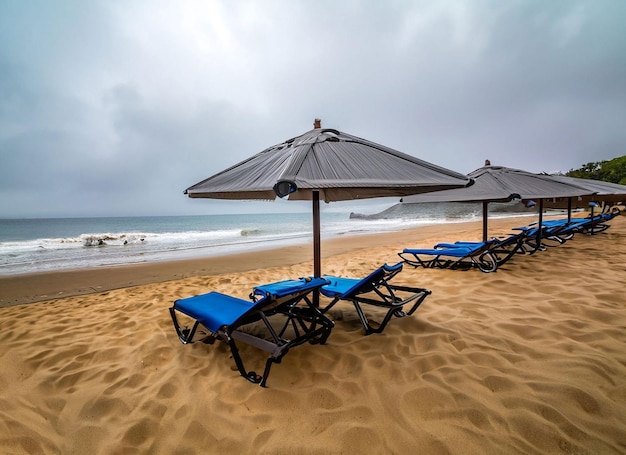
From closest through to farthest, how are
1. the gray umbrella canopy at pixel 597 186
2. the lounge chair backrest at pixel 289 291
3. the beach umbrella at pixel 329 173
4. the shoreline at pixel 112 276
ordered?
the beach umbrella at pixel 329 173, the lounge chair backrest at pixel 289 291, the shoreline at pixel 112 276, the gray umbrella canopy at pixel 597 186

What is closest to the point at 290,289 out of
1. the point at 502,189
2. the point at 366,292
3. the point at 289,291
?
the point at 289,291

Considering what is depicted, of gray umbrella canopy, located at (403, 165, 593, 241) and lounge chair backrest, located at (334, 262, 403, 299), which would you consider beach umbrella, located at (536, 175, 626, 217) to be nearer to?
gray umbrella canopy, located at (403, 165, 593, 241)

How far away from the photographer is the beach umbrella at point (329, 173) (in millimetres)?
2029

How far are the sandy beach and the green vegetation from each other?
4047 cm

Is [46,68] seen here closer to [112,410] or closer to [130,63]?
[130,63]

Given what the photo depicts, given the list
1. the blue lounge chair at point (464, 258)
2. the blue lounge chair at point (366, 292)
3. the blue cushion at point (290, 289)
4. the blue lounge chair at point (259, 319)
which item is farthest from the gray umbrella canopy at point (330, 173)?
the blue lounge chair at point (464, 258)

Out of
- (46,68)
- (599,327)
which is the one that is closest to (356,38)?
(599,327)

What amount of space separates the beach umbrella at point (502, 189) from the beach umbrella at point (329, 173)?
201 cm

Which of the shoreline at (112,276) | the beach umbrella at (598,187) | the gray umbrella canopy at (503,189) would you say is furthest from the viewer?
the beach umbrella at (598,187)

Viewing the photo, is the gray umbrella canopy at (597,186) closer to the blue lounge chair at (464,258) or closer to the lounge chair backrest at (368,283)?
the blue lounge chair at (464,258)

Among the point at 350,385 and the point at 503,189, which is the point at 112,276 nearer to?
the point at 350,385

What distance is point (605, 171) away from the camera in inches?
1307

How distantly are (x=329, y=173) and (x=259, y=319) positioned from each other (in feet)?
5.48

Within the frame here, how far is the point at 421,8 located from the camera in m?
13.8
